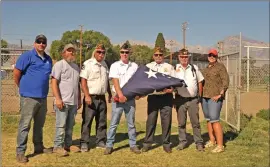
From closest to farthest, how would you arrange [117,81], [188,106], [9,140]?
[117,81]
[188,106]
[9,140]

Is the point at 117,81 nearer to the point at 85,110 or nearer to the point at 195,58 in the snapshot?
the point at 85,110

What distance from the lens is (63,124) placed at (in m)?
5.59

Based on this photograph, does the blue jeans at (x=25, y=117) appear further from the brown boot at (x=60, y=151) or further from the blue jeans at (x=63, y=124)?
the brown boot at (x=60, y=151)

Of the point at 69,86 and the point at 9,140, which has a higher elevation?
the point at 69,86

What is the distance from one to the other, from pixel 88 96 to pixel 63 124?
64 centimetres

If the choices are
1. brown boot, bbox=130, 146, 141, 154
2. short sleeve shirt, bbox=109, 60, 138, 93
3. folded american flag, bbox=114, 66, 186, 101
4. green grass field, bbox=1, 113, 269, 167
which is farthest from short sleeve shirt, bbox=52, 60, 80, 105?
brown boot, bbox=130, 146, 141, 154

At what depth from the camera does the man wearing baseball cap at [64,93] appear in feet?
17.9

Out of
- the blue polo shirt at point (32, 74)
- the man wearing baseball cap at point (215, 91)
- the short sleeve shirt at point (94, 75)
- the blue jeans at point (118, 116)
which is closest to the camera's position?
the blue polo shirt at point (32, 74)

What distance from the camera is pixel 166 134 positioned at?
6137 millimetres

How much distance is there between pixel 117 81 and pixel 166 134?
136 centimetres

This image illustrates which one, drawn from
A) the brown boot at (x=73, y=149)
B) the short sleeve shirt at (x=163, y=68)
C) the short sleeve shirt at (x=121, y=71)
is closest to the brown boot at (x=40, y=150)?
the brown boot at (x=73, y=149)

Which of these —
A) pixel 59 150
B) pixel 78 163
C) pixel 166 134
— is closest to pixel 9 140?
pixel 59 150

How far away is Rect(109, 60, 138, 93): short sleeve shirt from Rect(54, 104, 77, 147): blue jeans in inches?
34.0

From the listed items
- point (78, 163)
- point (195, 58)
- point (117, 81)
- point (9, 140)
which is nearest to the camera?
point (78, 163)
